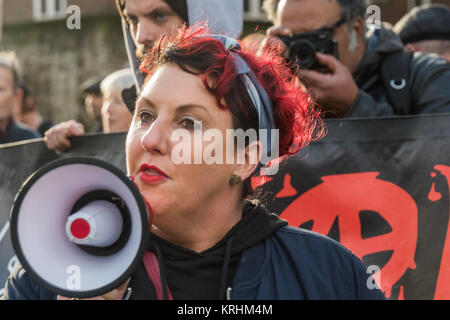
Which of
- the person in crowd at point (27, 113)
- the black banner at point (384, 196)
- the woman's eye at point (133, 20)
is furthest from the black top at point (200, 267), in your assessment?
the person in crowd at point (27, 113)

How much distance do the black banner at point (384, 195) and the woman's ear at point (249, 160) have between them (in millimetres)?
696

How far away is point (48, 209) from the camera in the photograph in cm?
141

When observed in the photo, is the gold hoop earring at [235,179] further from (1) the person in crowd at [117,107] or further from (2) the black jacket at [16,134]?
(2) the black jacket at [16,134]

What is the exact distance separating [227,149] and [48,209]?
446 millimetres

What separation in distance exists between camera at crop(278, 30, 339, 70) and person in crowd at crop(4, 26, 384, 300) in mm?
942

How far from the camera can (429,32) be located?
11.3 ft

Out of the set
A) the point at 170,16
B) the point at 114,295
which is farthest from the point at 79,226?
the point at 170,16

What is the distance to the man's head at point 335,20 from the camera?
272 cm

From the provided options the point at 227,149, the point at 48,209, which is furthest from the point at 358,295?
the point at 48,209

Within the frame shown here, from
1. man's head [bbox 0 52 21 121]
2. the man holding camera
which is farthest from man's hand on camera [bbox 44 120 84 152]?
man's head [bbox 0 52 21 121]

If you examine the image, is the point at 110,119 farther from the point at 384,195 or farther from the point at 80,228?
the point at 80,228

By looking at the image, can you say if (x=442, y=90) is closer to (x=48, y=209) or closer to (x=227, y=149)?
(x=227, y=149)

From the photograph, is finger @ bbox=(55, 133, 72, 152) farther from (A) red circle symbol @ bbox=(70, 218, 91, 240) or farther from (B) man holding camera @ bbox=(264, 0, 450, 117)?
(A) red circle symbol @ bbox=(70, 218, 91, 240)

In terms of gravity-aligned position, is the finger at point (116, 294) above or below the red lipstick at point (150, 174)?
below
